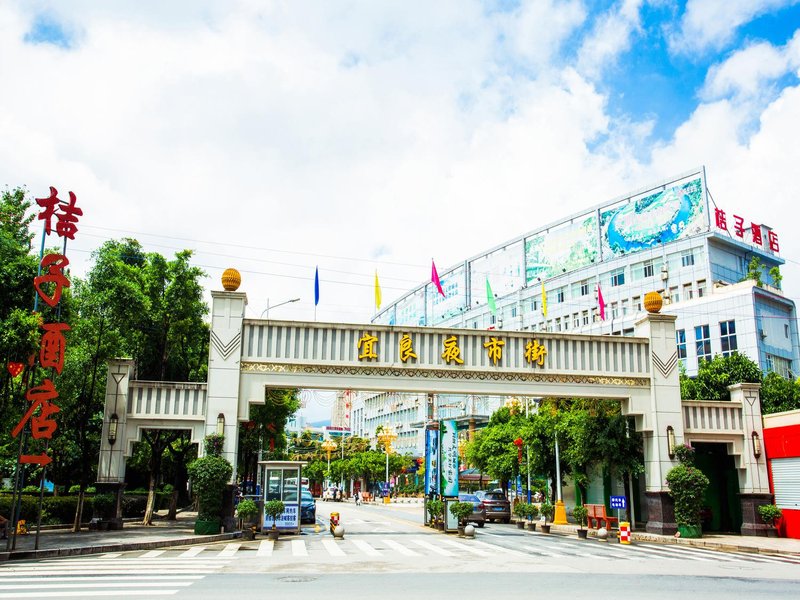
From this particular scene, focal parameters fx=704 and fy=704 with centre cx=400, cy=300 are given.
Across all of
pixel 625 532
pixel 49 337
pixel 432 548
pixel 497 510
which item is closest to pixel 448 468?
pixel 625 532

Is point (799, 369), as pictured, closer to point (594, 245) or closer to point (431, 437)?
point (594, 245)

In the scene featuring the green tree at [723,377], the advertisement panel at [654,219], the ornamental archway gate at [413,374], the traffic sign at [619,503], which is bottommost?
the traffic sign at [619,503]

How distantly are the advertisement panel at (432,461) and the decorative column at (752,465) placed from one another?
11.5 meters

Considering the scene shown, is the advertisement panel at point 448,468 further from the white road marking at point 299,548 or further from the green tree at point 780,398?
the green tree at point 780,398

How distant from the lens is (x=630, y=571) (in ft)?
47.6

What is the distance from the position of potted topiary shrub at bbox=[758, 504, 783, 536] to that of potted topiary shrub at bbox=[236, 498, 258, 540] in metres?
17.6

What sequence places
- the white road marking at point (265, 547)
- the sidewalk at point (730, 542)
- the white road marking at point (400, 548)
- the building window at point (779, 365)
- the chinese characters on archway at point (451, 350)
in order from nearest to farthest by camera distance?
the white road marking at point (265, 547), the white road marking at point (400, 548), the sidewalk at point (730, 542), the chinese characters on archway at point (451, 350), the building window at point (779, 365)

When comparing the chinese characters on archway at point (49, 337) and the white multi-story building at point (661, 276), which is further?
the white multi-story building at point (661, 276)

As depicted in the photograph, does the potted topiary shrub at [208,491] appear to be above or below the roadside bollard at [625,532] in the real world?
above

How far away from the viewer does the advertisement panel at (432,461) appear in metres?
29.8

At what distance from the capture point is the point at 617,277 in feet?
234

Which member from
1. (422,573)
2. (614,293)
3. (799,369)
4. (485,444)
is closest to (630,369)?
(422,573)

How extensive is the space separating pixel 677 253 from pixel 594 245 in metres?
10.3

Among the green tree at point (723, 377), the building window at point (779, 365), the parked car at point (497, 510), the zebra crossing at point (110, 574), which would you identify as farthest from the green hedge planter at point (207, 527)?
the building window at point (779, 365)
